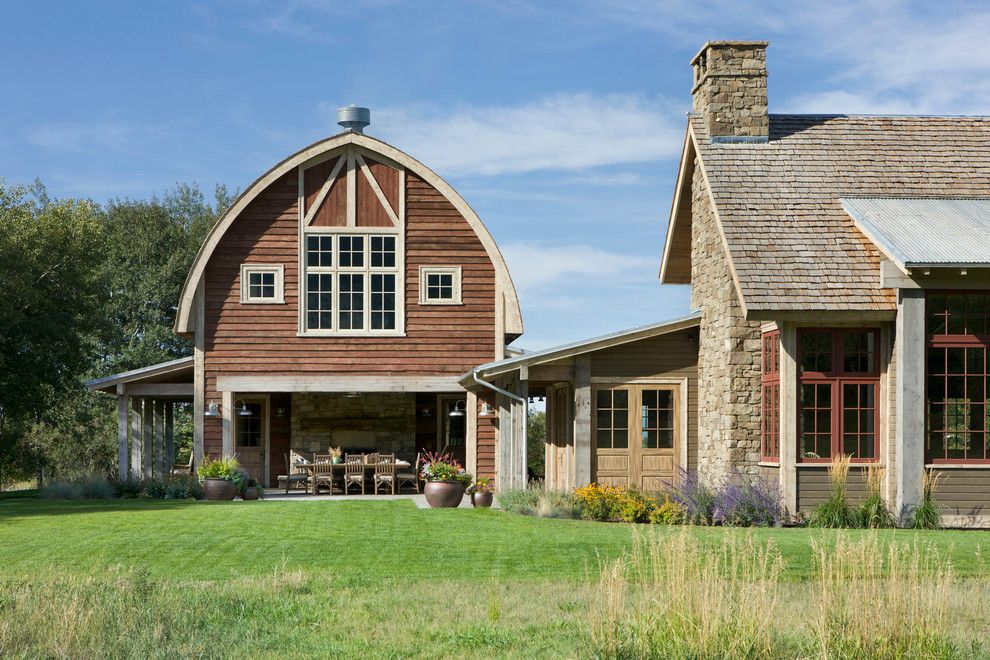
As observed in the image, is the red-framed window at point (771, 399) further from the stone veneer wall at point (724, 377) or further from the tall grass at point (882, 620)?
the tall grass at point (882, 620)

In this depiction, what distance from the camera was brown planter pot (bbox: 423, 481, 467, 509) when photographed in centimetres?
1889

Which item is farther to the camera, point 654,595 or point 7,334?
point 7,334

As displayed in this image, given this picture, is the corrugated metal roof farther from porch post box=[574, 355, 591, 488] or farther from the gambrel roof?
porch post box=[574, 355, 591, 488]

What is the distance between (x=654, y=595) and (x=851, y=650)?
4.15 feet

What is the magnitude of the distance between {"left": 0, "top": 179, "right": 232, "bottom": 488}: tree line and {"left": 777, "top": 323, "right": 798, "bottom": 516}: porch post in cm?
1439

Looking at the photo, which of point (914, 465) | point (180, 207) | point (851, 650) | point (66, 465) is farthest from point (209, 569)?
point (180, 207)

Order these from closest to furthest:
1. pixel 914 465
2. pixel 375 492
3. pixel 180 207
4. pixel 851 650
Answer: pixel 851 650 < pixel 914 465 < pixel 375 492 < pixel 180 207

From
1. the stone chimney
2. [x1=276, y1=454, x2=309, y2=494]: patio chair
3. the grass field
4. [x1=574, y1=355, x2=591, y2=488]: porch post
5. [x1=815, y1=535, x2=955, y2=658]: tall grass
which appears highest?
the stone chimney

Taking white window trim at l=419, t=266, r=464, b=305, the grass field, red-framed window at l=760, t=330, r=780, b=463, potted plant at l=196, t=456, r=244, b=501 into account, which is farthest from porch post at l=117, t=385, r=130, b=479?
red-framed window at l=760, t=330, r=780, b=463

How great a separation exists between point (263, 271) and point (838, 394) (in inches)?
447

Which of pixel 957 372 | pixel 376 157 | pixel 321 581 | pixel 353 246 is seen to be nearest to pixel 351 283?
pixel 353 246

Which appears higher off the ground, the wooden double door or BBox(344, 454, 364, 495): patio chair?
the wooden double door

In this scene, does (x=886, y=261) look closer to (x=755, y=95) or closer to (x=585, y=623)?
(x=755, y=95)

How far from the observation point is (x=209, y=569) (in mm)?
11492
